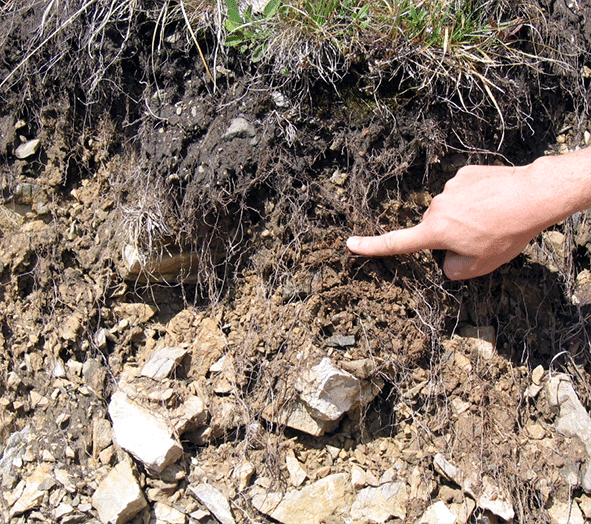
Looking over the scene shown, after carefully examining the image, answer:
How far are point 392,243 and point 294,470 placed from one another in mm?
978

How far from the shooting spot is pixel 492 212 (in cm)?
184

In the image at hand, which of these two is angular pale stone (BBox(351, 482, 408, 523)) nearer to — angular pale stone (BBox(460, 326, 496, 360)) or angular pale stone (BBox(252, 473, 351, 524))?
angular pale stone (BBox(252, 473, 351, 524))

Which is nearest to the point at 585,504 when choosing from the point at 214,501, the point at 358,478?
the point at 358,478

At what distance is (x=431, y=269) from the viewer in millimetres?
2119

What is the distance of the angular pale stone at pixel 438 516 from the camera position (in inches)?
72.2

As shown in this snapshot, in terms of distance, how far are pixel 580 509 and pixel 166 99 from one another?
8.03 ft

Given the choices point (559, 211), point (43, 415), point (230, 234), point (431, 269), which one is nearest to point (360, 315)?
point (431, 269)

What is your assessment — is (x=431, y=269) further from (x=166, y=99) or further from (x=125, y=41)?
(x=125, y=41)

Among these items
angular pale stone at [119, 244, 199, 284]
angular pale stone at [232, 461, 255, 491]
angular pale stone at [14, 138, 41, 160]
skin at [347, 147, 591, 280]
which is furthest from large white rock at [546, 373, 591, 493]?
angular pale stone at [14, 138, 41, 160]

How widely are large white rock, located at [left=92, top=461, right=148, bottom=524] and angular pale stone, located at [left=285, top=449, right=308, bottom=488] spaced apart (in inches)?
22.5

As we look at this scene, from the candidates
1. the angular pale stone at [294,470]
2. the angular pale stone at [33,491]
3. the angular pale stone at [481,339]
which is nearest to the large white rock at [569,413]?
the angular pale stone at [481,339]

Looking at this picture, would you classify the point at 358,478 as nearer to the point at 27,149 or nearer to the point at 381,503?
the point at 381,503

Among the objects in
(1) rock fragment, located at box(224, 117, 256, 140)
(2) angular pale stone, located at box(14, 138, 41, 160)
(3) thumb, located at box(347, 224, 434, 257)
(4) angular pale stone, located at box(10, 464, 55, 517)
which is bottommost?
(4) angular pale stone, located at box(10, 464, 55, 517)

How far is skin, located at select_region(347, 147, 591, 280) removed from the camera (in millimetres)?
1794
